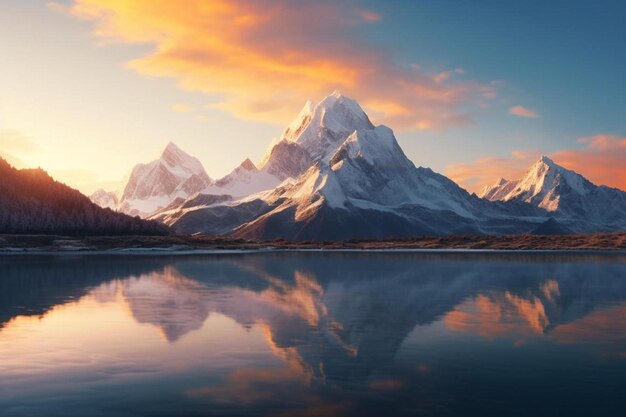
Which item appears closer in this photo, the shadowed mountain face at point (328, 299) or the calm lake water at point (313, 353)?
the calm lake water at point (313, 353)

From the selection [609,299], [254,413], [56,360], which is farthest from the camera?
[609,299]

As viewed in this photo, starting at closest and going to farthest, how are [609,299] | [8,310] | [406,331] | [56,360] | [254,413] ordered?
[254,413], [56,360], [406,331], [8,310], [609,299]

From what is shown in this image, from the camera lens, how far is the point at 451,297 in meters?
56.2

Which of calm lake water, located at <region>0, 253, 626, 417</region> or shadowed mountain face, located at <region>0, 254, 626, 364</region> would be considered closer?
calm lake water, located at <region>0, 253, 626, 417</region>

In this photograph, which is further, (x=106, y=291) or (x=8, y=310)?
(x=106, y=291)

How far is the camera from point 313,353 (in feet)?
101

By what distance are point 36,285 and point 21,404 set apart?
5073 centimetres

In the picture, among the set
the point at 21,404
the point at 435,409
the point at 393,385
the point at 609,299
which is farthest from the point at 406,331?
the point at 609,299

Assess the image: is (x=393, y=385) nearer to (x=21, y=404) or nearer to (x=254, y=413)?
(x=254, y=413)

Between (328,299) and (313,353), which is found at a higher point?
(328,299)

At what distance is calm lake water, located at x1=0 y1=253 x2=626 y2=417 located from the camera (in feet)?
73.5

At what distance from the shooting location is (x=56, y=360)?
1161 inches

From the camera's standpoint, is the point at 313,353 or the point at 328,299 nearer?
the point at 313,353

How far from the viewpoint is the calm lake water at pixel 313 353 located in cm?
2239
